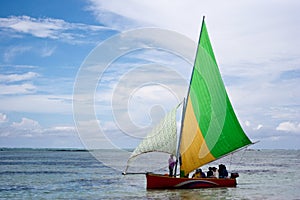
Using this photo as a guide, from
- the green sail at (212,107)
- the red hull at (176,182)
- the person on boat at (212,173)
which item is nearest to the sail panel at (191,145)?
the green sail at (212,107)

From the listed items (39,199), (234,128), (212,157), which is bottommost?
Answer: (39,199)

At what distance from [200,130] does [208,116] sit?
99cm

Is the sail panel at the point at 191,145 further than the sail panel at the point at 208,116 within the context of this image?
Yes

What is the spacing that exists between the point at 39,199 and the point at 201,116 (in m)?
10.5

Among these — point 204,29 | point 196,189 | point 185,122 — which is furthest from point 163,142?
point 204,29

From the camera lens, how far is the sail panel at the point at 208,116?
26.1 m

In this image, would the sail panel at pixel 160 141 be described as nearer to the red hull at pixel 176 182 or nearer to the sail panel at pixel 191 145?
the sail panel at pixel 191 145

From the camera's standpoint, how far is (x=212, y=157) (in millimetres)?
27109

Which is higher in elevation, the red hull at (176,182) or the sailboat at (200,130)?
the sailboat at (200,130)

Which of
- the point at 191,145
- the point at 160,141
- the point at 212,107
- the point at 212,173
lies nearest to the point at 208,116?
the point at 212,107

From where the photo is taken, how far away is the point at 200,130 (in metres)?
26.6

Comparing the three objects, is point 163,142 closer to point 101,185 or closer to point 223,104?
point 223,104

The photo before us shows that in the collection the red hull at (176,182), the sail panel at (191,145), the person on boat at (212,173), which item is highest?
the sail panel at (191,145)

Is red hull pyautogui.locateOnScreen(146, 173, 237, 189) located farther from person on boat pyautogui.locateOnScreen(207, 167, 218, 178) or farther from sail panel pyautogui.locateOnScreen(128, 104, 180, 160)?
sail panel pyautogui.locateOnScreen(128, 104, 180, 160)
